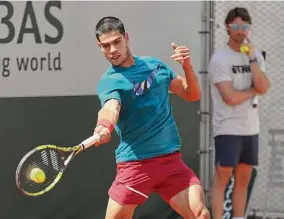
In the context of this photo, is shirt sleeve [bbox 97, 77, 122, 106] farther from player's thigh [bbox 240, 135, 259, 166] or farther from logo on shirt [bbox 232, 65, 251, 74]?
player's thigh [bbox 240, 135, 259, 166]

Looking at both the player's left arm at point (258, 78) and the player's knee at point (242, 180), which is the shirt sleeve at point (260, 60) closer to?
the player's left arm at point (258, 78)

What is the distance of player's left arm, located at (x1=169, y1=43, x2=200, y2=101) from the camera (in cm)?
495

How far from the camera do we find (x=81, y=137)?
6500mm

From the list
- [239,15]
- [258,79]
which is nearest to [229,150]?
[258,79]

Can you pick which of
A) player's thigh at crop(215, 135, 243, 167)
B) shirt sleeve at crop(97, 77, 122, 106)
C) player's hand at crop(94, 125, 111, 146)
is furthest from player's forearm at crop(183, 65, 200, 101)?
player's thigh at crop(215, 135, 243, 167)

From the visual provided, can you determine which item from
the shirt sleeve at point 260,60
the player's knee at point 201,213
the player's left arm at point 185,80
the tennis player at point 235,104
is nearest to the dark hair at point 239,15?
the tennis player at point 235,104

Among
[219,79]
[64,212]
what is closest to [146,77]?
[219,79]

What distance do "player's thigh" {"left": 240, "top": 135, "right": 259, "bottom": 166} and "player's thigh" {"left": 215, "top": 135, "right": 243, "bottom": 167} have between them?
0.05 meters

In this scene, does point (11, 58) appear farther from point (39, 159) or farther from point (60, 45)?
point (39, 159)

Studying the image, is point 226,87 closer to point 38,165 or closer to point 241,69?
point 241,69

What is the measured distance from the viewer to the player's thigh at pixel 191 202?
16.4 feet

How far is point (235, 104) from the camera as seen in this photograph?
21.0 ft

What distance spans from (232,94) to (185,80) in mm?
1174

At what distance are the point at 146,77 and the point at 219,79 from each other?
1.46 meters
